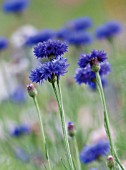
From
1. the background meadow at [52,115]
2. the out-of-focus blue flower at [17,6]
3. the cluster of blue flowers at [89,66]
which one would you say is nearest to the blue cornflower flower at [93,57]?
the cluster of blue flowers at [89,66]

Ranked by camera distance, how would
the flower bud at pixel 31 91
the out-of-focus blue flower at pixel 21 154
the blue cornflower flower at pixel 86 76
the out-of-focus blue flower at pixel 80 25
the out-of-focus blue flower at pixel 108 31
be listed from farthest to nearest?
the out-of-focus blue flower at pixel 80 25 < the out-of-focus blue flower at pixel 108 31 < the out-of-focus blue flower at pixel 21 154 < the blue cornflower flower at pixel 86 76 < the flower bud at pixel 31 91

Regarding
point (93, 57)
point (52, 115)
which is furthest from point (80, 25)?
point (93, 57)

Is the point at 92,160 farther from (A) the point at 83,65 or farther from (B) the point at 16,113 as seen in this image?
(B) the point at 16,113

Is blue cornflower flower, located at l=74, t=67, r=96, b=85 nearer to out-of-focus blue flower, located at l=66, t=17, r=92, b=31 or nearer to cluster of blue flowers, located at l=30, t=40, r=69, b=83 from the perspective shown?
cluster of blue flowers, located at l=30, t=40, r=69, b=83

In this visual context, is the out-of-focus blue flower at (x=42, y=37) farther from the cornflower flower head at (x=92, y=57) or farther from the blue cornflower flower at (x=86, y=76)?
the cornflower flower head at (x=92, y=57)

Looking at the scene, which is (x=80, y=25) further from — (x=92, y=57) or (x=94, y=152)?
(x=92, y=57)

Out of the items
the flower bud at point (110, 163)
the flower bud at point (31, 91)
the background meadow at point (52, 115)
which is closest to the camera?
the flower bud at point (110, 163)
